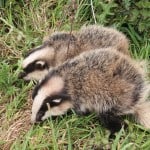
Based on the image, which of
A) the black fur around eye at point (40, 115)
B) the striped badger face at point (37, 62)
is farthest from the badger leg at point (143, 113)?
the striped badger face at point (37, 62)

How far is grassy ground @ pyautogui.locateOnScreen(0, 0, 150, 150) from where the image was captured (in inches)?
161

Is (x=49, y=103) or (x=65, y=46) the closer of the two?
(x=49, y=103)

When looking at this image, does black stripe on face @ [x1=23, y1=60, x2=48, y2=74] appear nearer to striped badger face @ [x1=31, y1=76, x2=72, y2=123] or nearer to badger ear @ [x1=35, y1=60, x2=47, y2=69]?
badger ear @ [x1=35, y1=60, x2=47, y2=69]

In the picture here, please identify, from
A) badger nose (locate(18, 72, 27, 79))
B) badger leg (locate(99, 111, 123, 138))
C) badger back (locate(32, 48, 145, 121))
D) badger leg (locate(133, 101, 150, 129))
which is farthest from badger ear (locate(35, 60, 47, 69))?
badger leg (locate(133, 101, 150, 129))

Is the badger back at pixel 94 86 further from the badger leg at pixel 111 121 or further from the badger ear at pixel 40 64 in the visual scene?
the badger ear at pixel 40 64

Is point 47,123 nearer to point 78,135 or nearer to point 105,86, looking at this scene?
point 78,135

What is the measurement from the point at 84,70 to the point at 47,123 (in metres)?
0.50

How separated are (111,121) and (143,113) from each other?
0.83 feet

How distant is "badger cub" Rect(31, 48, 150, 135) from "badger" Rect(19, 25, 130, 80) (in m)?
0.31

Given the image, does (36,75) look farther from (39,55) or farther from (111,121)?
(111,121)

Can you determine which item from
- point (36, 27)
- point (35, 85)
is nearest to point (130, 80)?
A: point (35, 85)

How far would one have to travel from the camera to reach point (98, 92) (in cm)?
416

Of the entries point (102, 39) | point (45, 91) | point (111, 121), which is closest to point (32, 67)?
point (45, 91)

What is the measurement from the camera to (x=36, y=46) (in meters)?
4.87
